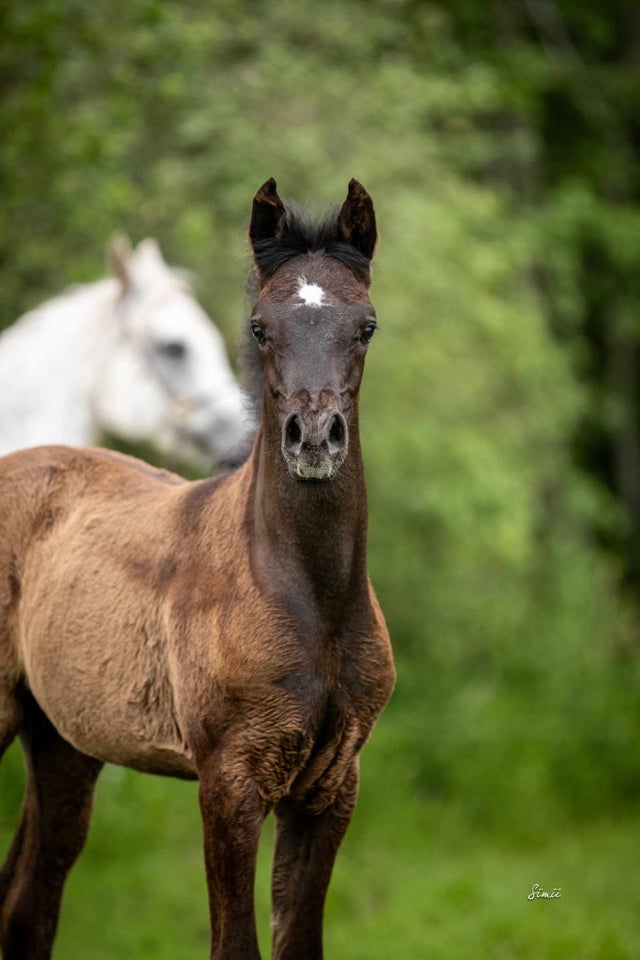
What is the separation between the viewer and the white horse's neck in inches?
254

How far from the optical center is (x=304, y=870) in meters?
3.65

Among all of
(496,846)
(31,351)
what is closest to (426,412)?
(496,846)

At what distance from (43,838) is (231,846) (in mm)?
1269

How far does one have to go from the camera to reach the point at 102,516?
4.12 metres

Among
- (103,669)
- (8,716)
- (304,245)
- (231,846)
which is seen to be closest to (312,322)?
(304,245)

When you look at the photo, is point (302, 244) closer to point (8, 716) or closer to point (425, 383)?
point (8, 716)

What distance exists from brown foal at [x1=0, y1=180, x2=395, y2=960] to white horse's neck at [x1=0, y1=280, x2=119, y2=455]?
245 centimetres

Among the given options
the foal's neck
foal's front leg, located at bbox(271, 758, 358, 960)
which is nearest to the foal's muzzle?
the foal's neck

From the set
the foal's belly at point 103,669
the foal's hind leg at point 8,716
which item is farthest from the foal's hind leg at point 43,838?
the foal's belly at point 103,669

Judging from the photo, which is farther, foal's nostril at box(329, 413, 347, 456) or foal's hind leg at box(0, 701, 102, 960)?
foal's hind leg at box(0, 701, 102, 960)

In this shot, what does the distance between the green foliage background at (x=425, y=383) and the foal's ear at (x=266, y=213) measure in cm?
428

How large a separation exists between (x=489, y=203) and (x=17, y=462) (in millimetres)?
7638

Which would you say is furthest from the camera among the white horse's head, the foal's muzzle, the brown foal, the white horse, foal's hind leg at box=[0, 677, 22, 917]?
the white horse's head

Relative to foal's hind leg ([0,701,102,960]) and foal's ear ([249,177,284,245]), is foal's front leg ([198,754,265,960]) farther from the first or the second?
foal's ear ([249,177,284,245])
